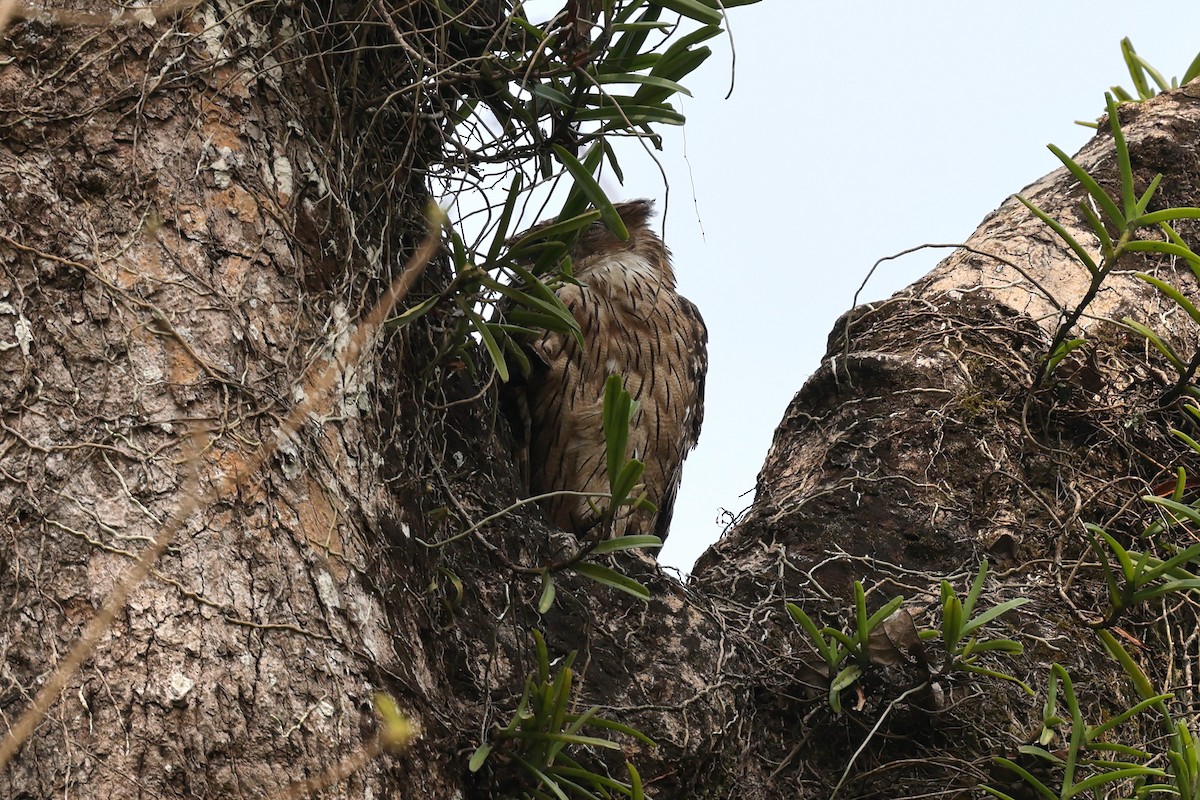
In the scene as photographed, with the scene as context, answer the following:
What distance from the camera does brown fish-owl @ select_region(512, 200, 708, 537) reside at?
3.38 meters

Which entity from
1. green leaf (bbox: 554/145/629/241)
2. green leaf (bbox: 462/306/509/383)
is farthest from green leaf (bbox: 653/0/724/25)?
green leaf (bbox: 462/306/509/383)

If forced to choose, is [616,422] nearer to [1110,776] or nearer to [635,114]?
[635,114]

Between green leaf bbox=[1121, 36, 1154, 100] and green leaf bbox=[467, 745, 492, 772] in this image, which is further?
green leaf bbox=[1121, 36, 1154, 100]

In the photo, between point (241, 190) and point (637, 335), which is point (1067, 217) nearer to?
point (637, 335)

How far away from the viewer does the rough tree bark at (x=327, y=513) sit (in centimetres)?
156

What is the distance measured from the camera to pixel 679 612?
2432 millimetres

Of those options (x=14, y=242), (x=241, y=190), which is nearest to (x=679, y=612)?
(x=241, y=190)

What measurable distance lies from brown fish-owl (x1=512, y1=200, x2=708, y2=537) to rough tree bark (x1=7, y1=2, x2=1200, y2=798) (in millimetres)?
629

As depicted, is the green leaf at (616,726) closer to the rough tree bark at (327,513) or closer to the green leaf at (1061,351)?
the rough tree bark at (327,513)

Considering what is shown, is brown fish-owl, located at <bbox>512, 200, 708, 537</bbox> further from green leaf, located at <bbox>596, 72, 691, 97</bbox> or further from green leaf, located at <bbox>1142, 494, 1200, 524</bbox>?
green leaf, located at <bbox>1142, 494, 1200, 524</bbox>

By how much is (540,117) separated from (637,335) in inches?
55.2

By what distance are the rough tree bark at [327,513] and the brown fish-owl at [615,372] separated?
629 millimetres

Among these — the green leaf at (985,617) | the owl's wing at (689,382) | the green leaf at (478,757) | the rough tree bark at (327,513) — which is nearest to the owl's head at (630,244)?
the owl's wing at (689,382)

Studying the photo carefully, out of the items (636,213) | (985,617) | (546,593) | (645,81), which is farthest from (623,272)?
(546,593)
